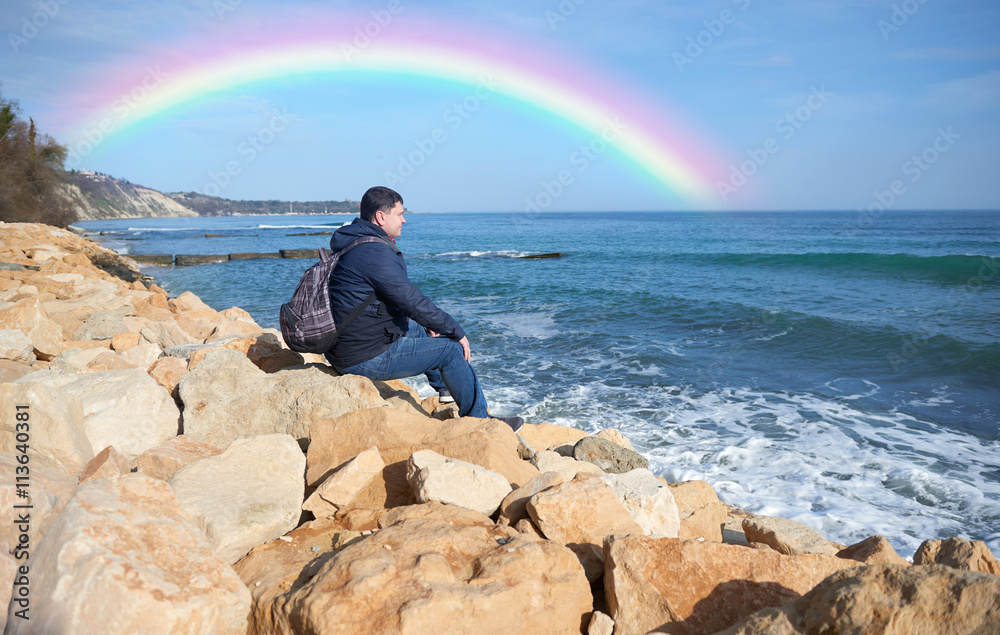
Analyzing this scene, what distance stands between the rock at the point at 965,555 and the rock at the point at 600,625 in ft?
4.28

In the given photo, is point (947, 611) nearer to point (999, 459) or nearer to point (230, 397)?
point (230, 397)

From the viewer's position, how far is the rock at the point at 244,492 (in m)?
2.46

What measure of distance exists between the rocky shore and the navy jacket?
353 millimetres

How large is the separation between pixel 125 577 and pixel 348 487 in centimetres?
125

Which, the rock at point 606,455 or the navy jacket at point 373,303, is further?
the rock at point 606,455

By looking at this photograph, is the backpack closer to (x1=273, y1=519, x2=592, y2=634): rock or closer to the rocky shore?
the rocky shore

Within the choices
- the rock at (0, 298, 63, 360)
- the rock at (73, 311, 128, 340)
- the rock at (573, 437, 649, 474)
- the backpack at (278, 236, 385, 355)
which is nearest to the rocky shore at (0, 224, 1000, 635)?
the backpack at (278, 236, 385, 355)

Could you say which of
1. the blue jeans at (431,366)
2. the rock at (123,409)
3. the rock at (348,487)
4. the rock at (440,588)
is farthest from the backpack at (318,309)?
the rock at (440,588)

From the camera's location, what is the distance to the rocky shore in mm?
1754

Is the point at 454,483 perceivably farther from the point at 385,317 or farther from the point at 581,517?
the point at 385,317

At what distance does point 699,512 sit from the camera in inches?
139

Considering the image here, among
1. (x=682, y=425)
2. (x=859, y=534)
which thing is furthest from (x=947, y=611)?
(x=682, y=425)

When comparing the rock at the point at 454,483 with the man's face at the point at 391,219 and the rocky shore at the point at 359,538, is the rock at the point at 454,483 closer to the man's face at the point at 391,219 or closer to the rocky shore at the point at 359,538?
the rocky shore at the point at 359,538

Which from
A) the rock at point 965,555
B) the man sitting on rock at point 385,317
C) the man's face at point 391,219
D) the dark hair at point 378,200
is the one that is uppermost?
the dark hair at point 378,200
